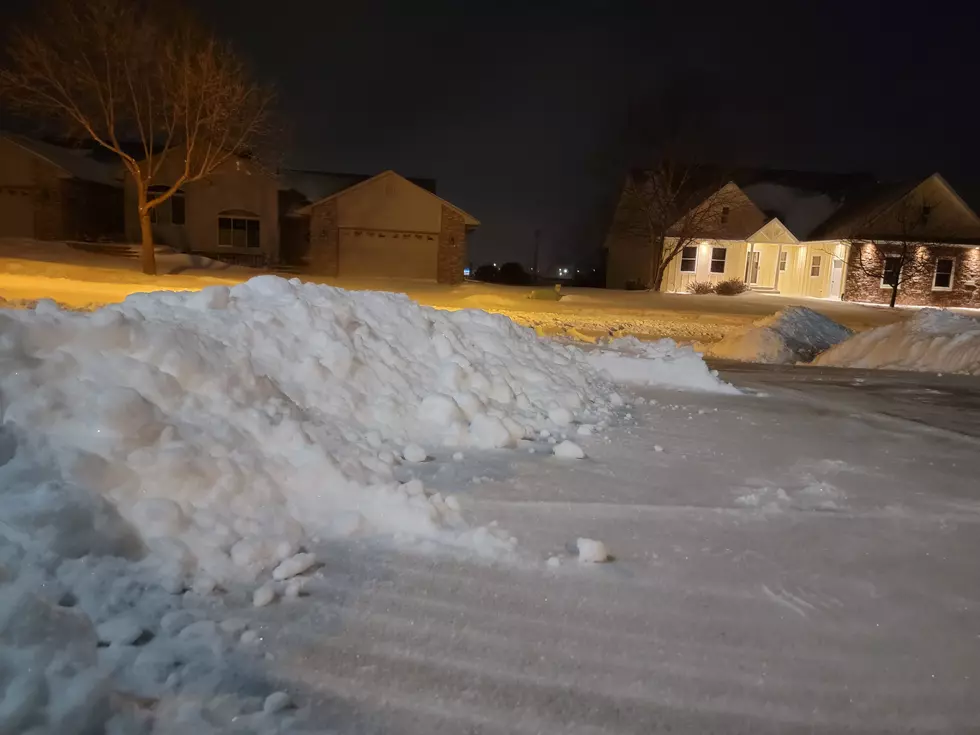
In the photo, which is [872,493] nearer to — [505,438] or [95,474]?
[505,438]

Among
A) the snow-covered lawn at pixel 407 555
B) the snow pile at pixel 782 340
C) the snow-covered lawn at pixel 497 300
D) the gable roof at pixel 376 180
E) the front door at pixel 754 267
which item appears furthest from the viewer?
the front door at pixel 754 267

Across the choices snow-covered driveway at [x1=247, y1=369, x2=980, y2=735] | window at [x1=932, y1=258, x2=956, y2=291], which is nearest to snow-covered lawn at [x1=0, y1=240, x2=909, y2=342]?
window at [x1=932, y1=258, x2=956, y2=291]

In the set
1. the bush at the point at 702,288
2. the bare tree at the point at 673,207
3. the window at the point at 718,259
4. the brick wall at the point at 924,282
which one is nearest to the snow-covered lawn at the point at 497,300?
the brick wall at the point at 924,282

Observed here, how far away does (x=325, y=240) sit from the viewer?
32.8m

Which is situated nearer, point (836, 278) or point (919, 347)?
point (919, 347)

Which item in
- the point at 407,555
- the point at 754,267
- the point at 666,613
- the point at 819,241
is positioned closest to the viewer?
the point at 666,613

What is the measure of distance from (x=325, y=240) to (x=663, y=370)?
87.5 ft

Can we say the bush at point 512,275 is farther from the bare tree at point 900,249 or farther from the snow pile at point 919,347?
the snow pile at point 919,347

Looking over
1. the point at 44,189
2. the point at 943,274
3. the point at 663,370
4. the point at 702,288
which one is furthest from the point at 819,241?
the point at 44,189

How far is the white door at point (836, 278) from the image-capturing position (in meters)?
33.7

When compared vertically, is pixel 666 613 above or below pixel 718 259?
below

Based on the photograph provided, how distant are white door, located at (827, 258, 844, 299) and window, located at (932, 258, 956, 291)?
13.7 feet

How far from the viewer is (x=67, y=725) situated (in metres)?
2.11

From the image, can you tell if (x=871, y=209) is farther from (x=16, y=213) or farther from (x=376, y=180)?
(x=16, y=213)
